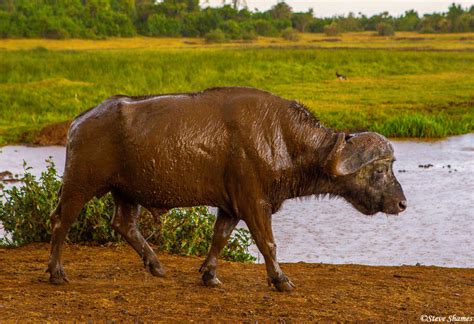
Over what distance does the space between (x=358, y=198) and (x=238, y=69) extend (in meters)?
28.8

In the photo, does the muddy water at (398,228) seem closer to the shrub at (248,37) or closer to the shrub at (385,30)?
the shrub at (248,37)

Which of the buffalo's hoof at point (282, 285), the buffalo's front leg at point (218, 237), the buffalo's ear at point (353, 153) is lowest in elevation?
the buffalo's hoof at point (282, 285)

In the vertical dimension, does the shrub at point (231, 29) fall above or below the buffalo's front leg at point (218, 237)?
below

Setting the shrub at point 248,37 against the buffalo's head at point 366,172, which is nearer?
the buffalo's head at point 366,172

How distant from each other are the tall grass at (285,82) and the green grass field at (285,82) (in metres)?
0.03

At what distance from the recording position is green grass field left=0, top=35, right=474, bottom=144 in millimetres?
24125

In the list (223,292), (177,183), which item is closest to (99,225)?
(177,183)

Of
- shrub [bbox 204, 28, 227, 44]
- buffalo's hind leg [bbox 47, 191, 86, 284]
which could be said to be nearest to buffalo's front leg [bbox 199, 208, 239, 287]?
buffalo's hind leg [bbox 47, 191, 86, 284]

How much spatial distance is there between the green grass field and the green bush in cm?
1190

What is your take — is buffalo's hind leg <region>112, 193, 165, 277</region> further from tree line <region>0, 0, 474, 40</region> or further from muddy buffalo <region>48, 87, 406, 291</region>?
tree line <region>0, 0, 474, 40</region>

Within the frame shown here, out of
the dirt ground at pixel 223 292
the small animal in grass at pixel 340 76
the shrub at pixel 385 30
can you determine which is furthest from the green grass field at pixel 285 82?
the shrub at pixel 385 30

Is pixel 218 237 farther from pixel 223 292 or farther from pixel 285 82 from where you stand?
pixel 285 82

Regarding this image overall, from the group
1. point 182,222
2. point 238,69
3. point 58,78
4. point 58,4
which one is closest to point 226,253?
point 182,222

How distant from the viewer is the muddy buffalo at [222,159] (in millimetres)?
6809
